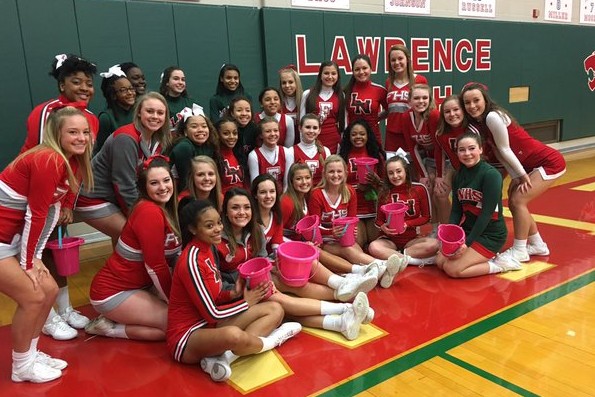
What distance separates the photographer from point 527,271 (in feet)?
11.9

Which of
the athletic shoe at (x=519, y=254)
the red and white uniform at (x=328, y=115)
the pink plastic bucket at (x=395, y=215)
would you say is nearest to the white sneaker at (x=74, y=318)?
the pink plastic bucket at (x=395, y=215)

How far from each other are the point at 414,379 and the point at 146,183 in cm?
175

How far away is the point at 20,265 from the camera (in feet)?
7.76

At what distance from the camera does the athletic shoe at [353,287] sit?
10.0ft

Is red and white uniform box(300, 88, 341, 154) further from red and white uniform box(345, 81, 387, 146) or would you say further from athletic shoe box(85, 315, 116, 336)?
athletic shoe box(85, 315, 116, 336)

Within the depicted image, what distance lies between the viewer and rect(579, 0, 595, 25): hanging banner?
9.60 m

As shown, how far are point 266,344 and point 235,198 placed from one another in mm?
859

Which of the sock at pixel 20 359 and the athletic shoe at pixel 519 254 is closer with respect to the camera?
the sock at pixel 20 359

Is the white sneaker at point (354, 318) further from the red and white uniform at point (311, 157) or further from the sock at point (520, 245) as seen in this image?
the sock at point (520, 245)

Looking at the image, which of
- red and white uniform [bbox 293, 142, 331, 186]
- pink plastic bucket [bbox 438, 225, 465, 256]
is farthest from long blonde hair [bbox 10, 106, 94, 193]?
pink plastic bucket [bbox 438, 225, 465, 256]

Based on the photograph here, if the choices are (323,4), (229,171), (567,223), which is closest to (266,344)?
(229,171)

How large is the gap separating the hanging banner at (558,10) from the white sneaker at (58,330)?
30.9 feet

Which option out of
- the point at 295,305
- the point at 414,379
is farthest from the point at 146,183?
the point at 414,379

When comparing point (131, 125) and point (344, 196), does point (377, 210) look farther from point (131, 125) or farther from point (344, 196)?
point (131, 125)
